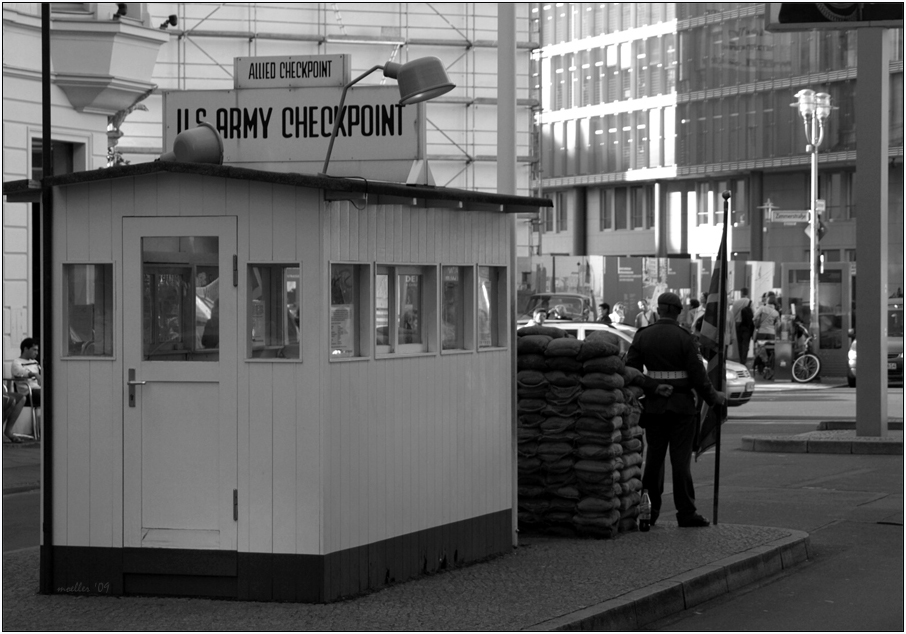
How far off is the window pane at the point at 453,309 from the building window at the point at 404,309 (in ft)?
0.56

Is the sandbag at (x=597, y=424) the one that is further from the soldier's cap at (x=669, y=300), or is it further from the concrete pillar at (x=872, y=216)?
the concrete pillar at (x=872, y=216)

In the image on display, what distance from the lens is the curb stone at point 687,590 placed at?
7410 millimetres

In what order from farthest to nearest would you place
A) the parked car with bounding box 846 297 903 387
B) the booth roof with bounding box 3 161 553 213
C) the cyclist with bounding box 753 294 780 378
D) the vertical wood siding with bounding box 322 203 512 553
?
the cyclist with bounding box 753 294 780 378
the parked car with bounding box 846 297 903 387
the vertical wood siding with bounding box 322 203 512 553
the booth roof with bounding box 3 161 553 213

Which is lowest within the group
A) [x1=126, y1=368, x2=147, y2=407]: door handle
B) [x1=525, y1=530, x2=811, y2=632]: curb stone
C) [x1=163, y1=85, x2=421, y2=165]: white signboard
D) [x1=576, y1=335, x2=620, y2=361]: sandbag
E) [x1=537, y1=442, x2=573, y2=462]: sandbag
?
[x1=525, y1=530, x2=811, y2=632]: curb stone

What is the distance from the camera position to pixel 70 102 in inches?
864

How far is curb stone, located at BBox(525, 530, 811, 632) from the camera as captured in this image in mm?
7410

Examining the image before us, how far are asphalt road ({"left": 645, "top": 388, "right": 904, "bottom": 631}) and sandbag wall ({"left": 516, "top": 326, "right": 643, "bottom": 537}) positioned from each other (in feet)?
4.65

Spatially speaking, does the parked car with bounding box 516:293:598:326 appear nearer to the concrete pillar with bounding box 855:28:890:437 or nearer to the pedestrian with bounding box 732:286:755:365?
the pedestrian with bounding box 732:286:755:365

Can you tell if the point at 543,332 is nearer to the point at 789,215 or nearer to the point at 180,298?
the point at 180,298

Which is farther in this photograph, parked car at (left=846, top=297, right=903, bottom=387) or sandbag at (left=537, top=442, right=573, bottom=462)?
parked car at (left=846, top=297, right=903, bottom=387)

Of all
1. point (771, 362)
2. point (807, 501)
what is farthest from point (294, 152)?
point (771, 362)

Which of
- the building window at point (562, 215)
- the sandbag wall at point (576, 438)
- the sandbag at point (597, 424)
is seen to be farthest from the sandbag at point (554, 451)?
the building window at point (562, 215)

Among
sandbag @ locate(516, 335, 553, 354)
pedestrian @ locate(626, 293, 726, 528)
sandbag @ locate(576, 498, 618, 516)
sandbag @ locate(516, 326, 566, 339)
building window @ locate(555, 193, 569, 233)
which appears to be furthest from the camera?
building window @ locate(555, 193, 569, 233)

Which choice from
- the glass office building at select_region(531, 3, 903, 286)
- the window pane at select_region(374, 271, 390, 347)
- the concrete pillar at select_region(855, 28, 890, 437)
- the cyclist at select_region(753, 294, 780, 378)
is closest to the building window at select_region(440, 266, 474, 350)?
the window pane at select_region(374, 271, 390, 347)
